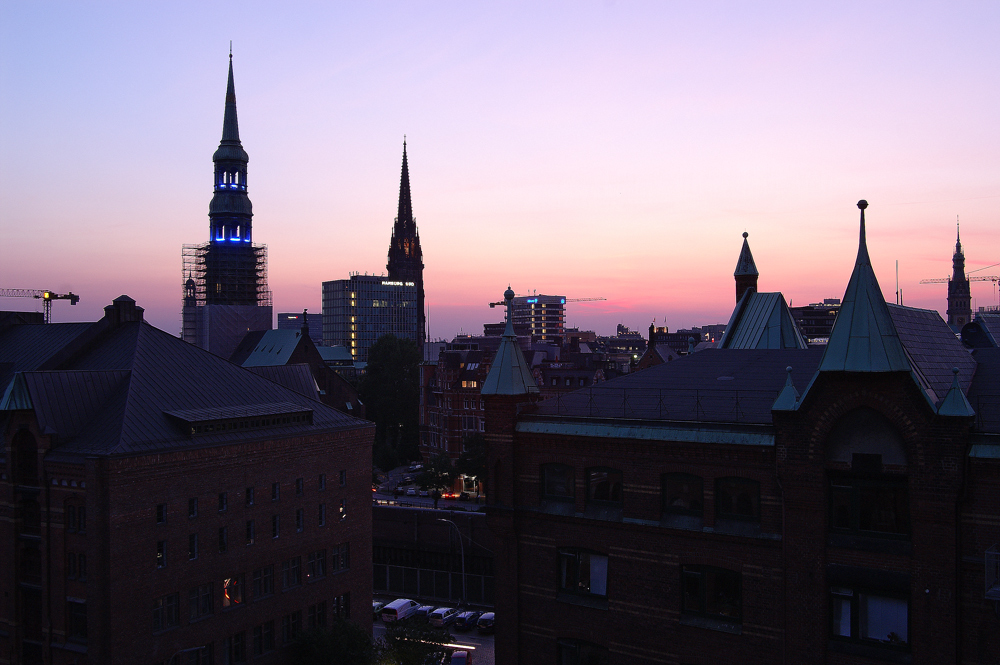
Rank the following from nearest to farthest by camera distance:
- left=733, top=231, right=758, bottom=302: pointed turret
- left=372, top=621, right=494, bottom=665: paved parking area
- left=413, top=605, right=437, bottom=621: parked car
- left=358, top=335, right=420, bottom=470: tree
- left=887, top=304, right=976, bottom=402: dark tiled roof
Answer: left=887, top=304, right=976, bottom=402: dark tiled roof → left=372, top=621, right=494, bottom=665: paved parking area → left=413, top=605, right=437, bottom=621: parked car → left=733, top=231, right=758, bottom=302: pointed turret → left=358, top=335, right=420, bottom=470: tree

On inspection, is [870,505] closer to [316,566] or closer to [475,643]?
[316,566]

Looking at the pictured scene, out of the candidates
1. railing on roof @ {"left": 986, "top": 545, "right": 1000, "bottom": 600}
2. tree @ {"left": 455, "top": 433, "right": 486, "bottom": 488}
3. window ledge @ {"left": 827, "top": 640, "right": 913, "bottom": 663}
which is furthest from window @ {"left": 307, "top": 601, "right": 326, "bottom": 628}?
tree @ {"left": 455, "top": 433, "right": 486, "bottom": 488}

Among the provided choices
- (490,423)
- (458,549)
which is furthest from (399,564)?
(490,423)

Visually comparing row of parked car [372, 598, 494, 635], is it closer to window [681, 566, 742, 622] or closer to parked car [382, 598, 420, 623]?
parked car [382, 598, 420, 623]

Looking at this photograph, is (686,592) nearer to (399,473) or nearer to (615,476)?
(615,476)

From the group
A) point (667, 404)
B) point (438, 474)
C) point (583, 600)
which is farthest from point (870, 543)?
point (438, 474)

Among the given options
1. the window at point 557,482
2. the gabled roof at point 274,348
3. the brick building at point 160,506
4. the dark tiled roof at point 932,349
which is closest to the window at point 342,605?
the brick building at point 160,506

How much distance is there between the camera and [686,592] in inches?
1116

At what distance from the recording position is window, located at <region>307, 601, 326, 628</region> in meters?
53.3

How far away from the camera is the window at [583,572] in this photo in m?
30.2

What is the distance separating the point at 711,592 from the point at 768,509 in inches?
147

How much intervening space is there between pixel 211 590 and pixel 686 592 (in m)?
30.6

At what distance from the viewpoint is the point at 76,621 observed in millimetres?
43000

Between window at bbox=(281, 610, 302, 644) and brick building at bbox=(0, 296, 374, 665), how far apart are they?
4.3 inches
